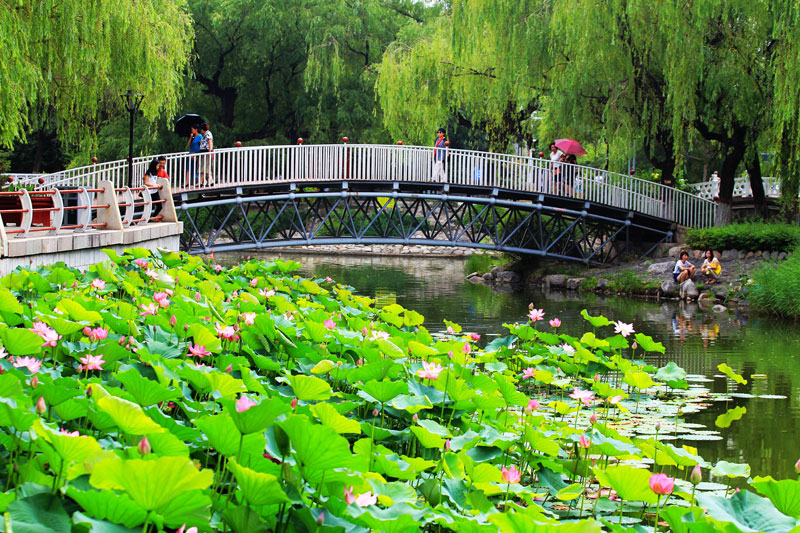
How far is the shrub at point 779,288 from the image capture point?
16.8 m

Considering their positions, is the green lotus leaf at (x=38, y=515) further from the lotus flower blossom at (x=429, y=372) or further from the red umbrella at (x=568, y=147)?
the red umbrella at (x=568, y=147)

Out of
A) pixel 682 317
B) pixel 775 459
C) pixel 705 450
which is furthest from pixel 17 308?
pixel 682 317

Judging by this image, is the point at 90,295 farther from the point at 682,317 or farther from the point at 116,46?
the point at 682,317

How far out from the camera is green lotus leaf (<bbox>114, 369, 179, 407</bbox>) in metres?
2.92

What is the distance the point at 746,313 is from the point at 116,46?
12339 millimetres

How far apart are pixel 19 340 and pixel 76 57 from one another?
412 inches

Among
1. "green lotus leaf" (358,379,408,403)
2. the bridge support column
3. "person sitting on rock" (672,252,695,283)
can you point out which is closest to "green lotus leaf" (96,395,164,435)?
"green lotus leaf" (358,379,408,403)

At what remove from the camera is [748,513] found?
2.58m

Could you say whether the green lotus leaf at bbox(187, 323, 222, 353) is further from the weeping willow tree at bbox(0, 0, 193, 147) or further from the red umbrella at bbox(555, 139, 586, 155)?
the red umbrella at bbox(555, 139, 586, 155)

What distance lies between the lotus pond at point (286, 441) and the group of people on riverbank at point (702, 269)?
46.2 feet

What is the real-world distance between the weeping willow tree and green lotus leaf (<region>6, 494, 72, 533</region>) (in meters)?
9.86

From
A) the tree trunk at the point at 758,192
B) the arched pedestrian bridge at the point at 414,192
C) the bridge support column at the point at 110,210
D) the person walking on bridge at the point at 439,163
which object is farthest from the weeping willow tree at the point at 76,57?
the tree trunk at the point at 758,192

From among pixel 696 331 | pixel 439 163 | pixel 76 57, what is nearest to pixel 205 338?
pixel 76 57

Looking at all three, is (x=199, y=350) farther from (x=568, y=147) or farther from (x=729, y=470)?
(x=568, y=147)
